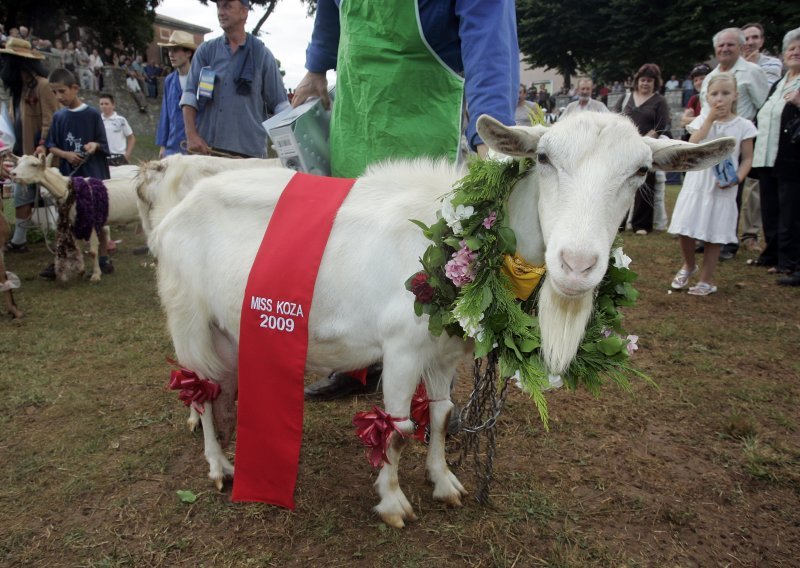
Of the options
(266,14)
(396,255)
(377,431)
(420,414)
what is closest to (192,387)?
(377,431)

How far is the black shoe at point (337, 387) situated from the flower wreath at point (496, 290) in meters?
1.64

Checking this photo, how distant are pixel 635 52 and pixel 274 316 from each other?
33115 mm

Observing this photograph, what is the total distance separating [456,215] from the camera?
1973mm

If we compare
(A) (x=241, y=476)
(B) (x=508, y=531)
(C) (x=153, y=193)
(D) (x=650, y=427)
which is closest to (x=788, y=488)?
(D) (x=650, y=427)

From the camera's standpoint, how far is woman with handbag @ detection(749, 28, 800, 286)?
5.39 metres

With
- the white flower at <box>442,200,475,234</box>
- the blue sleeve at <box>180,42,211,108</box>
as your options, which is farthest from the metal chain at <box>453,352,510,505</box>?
the blue sleeve at <box>180,42,211,108</box>

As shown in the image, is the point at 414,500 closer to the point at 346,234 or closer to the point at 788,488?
the point at 346,234

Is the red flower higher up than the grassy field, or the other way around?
the red flower

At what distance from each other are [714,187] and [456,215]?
4.58 metres

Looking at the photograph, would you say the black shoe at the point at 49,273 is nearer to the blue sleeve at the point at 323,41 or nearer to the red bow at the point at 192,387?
the red bow at the point at 192,387

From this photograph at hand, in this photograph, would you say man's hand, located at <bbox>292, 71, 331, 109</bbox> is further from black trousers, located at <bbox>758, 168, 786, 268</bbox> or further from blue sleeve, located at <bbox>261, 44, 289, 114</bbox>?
black trousers, located at <bbox>758, 168, 786, 268</bbox>

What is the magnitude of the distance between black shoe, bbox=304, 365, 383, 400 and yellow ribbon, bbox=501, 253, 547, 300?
5.63 feet

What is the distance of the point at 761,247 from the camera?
24.7ft

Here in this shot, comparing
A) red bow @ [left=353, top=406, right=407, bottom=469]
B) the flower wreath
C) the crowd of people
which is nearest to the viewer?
the flower wreath
